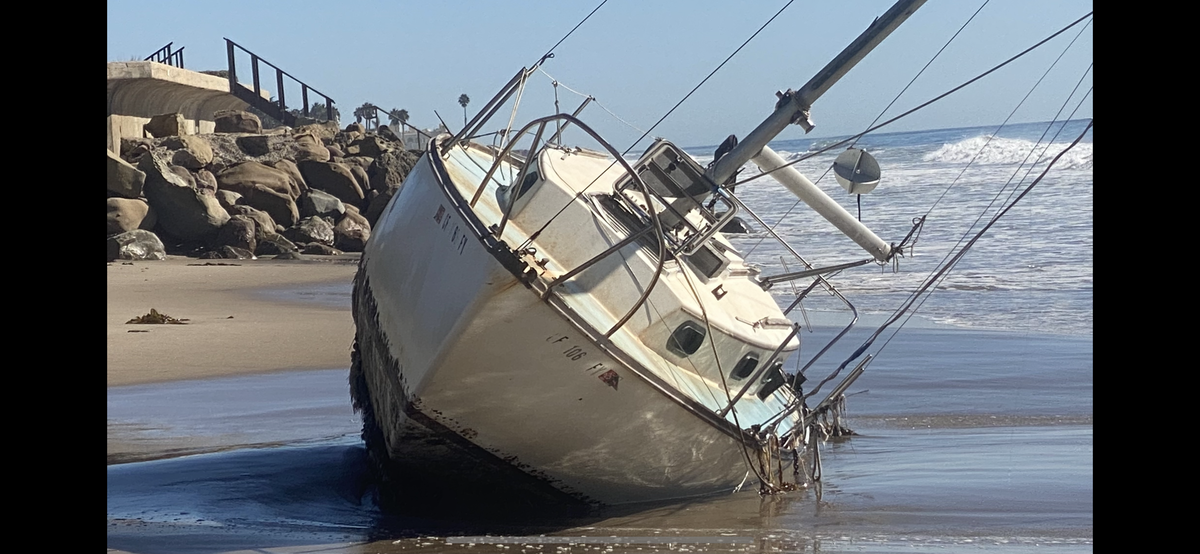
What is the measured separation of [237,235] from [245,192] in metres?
2.80

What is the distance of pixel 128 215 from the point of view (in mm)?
25844

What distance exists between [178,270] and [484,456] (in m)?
17.6

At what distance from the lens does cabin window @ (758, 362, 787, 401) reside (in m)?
8.97

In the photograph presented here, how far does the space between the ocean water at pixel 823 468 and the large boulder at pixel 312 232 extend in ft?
48.3

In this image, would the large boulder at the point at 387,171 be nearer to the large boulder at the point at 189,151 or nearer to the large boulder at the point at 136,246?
the large boulder at the point at 189,151

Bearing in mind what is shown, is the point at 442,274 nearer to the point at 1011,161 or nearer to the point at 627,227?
the point at 627,227

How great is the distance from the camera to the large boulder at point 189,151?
98.4ft

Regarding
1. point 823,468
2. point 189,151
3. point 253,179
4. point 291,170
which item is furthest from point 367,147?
point 823,468

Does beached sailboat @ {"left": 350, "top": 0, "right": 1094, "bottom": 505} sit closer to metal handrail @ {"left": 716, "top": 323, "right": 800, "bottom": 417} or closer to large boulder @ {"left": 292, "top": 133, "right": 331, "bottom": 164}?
metal handrail @ {"left": 716, "top": 323, "right": 800, "bottom": 417}

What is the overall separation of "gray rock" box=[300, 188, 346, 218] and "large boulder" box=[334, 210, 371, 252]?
288 millimetres

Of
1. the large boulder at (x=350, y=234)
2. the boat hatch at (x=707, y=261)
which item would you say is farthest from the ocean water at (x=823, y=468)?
the large boulder at (x=350, y=234)

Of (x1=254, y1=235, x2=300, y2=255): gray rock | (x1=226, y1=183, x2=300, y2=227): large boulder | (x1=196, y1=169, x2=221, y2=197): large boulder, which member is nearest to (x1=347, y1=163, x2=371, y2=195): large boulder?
(x1=226, y1=183, x2=300, y2=227): large boulder

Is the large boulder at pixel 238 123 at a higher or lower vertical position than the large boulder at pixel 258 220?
higher
